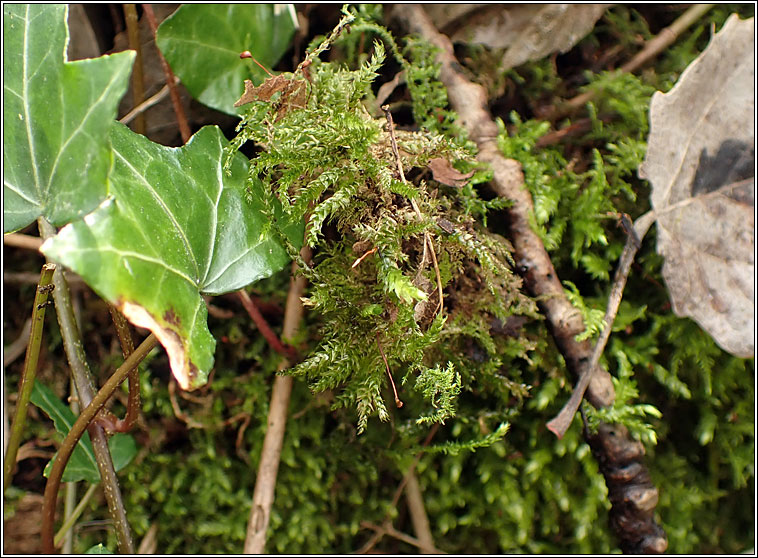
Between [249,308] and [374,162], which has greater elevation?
[374,162]

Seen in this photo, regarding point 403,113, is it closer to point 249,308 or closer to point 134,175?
point 249,308

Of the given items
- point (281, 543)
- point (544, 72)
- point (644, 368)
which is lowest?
point (281, 543)

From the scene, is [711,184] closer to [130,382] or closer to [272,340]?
[272,340]

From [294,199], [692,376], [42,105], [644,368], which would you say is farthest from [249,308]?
[692,376]

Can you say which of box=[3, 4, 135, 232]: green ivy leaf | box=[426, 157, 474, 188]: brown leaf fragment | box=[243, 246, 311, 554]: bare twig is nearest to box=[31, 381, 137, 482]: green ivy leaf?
box=[243, 246, 311, 554]: bare twig

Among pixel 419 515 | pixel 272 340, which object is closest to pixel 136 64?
pixel 272 340

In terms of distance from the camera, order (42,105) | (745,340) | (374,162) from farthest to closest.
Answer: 1. (745,340)
2. (374,162)
3. (42,105)

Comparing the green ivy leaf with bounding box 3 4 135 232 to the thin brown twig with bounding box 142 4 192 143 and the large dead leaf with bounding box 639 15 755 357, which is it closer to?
the thin brown twig with bounding box 142 4 192 143
